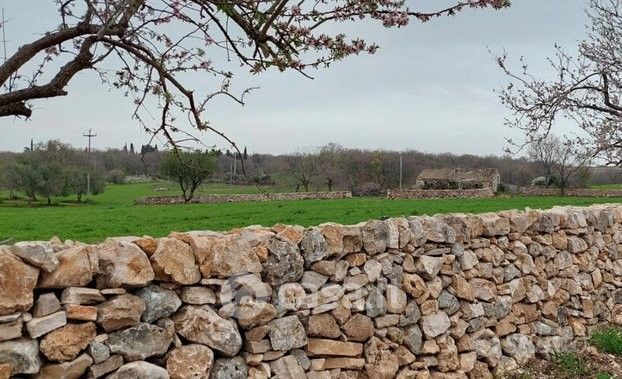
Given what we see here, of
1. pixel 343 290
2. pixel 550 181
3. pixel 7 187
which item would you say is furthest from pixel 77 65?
pixel 550 181

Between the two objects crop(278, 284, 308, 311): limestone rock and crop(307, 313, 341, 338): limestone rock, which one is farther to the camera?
crop(307, 313, 341, 338): limestone rock

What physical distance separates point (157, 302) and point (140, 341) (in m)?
0.24

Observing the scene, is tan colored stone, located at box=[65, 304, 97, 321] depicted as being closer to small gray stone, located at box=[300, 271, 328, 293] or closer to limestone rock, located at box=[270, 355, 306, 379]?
limestone rock, located at box=[270, 355, 306, 379]

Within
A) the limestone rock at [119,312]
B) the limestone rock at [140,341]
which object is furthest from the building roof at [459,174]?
the limestone rock at [119,312]

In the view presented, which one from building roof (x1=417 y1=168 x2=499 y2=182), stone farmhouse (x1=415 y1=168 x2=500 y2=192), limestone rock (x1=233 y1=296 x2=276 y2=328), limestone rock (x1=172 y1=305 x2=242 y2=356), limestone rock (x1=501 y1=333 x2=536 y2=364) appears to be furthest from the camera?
building roof (x1=417 y1=168 x2=499 y2=182)

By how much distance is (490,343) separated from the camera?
Answer: 19.0 feet

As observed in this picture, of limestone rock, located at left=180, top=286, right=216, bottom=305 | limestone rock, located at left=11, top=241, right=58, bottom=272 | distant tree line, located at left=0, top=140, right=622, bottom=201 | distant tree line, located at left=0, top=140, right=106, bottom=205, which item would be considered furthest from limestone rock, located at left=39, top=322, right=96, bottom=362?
distant tree line, located at left=0, top=140, right=106, bottom=205

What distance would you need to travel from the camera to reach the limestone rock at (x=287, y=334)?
155 inches

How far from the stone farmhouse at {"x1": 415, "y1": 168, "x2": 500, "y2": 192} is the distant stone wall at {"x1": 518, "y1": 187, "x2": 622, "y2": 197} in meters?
2.91

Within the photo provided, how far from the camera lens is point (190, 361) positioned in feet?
11.4

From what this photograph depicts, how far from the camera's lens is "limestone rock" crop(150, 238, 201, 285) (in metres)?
3.40

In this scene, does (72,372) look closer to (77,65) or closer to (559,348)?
(77,65)

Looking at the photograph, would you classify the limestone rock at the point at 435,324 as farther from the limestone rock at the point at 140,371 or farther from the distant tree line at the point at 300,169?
the distant tree line at the point at 300,169

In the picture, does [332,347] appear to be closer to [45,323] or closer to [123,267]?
[123,267]
